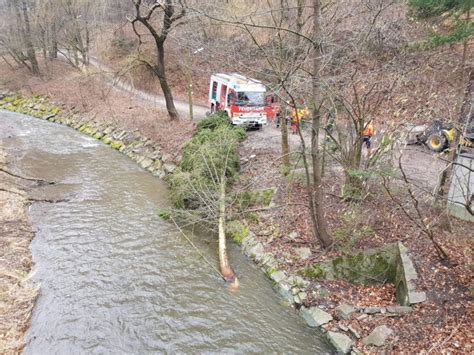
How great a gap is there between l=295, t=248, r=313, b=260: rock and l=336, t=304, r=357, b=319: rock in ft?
6.03

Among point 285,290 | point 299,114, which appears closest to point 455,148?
point 299,114

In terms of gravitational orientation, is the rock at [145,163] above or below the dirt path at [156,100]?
below

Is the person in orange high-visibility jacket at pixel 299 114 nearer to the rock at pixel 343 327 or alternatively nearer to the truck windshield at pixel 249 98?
the rock at pixel 343 327

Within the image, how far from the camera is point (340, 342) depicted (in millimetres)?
7891

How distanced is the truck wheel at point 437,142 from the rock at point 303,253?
27.7ft

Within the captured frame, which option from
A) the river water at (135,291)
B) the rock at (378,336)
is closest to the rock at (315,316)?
the river water at (135,291)

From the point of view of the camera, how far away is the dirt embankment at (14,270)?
800 cm

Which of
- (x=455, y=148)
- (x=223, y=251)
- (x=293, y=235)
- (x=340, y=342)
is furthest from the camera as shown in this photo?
(x=293, y=235)

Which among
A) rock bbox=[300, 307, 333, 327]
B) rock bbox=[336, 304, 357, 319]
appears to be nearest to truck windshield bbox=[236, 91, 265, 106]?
rock bbox=[300, 307, 333, 327]

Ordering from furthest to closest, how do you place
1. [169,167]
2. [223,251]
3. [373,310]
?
[169,167] → [223,251] → [373,310]

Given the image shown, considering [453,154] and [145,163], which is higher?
[453,154]

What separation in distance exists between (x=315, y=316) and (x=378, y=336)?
57.5 inches

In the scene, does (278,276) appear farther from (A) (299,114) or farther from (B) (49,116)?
(B) (49,116)

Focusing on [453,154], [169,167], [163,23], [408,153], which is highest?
[163,23]
